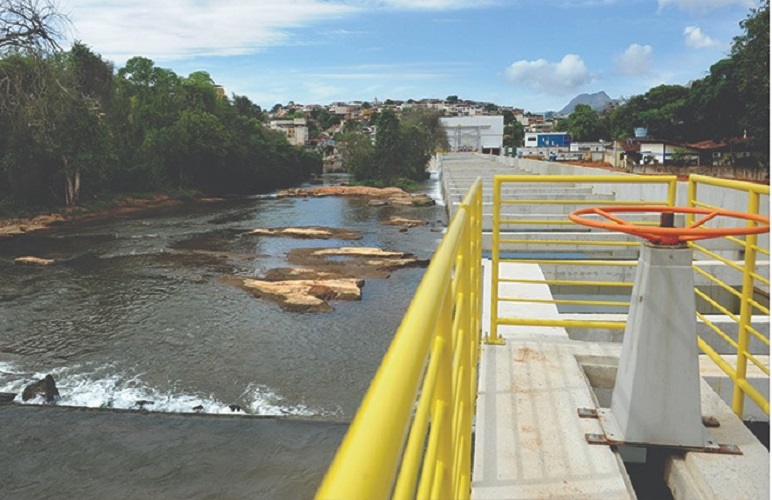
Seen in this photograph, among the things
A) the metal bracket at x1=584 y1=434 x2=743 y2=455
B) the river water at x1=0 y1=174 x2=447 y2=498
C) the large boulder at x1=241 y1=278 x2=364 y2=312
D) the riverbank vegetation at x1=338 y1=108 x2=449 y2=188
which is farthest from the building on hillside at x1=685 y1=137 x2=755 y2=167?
the metal bracket at x1=584 y1=434 x2=743 y2=455

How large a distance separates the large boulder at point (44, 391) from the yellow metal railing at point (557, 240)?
692 cm

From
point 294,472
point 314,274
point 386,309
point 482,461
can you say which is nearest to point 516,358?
point 482,461

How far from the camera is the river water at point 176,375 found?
735cm

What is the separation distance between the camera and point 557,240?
16.2ft

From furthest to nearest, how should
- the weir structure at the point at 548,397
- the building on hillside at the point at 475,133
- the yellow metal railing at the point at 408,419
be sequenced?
the building on hillside at the point at 475,133
the weir structure at the point at 548,397
the yellow metal railing at the point at 408,419

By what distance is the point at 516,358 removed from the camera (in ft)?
14.1

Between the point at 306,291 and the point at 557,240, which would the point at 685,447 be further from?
the point at 306,291

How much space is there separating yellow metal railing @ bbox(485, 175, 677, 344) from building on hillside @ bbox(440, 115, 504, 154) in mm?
84091

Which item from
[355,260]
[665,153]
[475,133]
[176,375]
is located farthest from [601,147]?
[176,375]

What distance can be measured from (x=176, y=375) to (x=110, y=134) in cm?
2799

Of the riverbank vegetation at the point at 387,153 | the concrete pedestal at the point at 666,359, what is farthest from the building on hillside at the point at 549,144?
the concrete pedestal at the point at 666,359

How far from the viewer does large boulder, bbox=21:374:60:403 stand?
362 inches

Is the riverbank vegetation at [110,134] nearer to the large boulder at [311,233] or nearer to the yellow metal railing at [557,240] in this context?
the large boulder at [311,233]

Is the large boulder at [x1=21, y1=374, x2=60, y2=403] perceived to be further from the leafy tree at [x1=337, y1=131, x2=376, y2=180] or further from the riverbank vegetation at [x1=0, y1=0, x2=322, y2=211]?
the leafy tree at [x1=337, y1=131, x2=376, y2=180]
